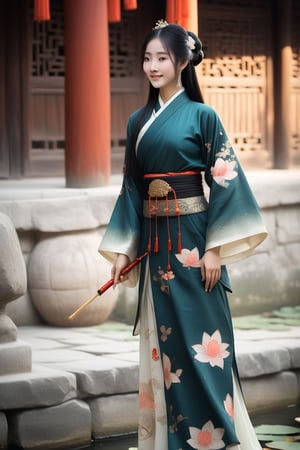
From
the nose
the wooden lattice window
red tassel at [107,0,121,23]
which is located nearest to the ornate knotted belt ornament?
the nose

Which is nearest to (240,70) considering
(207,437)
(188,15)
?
(188,15)

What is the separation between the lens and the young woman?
5.89 meters

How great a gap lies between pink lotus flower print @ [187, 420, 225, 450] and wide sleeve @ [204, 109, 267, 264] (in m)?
0.82

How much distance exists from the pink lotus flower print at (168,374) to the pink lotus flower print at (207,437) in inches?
9.1

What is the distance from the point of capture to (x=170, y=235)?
600 centimetres

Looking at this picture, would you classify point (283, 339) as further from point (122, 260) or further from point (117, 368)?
point (122, 260)

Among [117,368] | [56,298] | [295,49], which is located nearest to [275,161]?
[295,49]

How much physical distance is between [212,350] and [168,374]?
24 cm

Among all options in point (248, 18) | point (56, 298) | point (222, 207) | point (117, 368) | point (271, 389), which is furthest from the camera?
point (248, 18)

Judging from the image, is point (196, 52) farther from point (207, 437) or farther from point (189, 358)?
point (207, 437)

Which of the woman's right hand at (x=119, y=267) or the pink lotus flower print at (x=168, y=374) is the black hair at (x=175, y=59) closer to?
the woman's right hand at (x=119, y=267)

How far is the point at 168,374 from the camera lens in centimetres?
596

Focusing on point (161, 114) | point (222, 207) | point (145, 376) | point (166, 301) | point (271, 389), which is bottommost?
point (271, 389)

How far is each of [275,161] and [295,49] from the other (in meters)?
1.19
